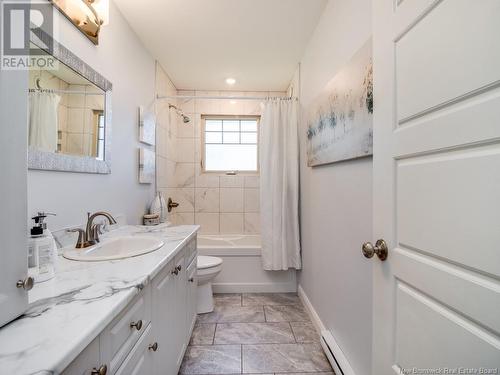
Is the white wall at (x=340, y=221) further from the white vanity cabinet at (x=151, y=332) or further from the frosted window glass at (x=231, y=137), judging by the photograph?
the frosted window glass at (x=231, y=137)

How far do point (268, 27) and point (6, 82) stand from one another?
1.93 meters

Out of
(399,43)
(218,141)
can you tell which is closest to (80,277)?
(399,43)

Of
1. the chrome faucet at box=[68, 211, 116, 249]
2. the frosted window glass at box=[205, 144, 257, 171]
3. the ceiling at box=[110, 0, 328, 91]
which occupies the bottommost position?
the chrome faucet at box=[68, 211, 116, 249]

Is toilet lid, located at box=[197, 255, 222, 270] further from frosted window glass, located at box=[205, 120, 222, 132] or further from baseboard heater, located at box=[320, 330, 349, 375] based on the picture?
frosted window glass, located at box=[205, 120, 222, 132]

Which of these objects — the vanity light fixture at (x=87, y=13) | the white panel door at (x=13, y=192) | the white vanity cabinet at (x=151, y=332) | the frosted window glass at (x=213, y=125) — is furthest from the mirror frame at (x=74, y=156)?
the frosted window glass at (x=213, y=125)

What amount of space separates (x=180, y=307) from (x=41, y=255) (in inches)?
31.7

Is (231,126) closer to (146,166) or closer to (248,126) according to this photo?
(248,126)

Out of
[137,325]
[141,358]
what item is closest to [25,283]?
[137,325]

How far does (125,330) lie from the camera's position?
74 cm

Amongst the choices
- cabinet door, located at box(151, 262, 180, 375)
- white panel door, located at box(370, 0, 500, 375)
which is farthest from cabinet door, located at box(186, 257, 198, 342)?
white panel door, located at box(370, 0, 500, 375)

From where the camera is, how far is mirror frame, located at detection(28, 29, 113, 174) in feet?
3.42

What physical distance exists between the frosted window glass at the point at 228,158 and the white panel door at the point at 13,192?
2869mm

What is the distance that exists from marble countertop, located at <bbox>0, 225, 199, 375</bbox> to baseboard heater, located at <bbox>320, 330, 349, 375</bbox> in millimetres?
1214

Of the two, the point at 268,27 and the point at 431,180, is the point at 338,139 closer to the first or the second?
the point at 431,180
